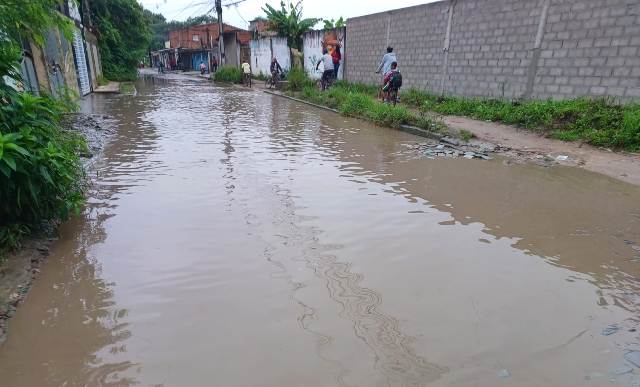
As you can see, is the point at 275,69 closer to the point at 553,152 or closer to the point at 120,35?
the point at 120,35

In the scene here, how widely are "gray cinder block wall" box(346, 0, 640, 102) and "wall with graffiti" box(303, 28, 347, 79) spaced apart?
348cm

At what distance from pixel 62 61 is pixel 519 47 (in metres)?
14.8

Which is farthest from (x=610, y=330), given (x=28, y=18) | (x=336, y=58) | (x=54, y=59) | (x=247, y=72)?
(x=247, y=72)

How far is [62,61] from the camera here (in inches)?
568

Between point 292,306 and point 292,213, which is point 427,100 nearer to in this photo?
point 292,213

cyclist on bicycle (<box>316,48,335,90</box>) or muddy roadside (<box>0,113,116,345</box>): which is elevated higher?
cyclist on bicycle (<box>316,48,335,90</box>)

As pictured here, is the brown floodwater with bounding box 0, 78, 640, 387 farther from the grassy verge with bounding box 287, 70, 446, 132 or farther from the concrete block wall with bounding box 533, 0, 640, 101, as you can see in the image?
the grassy verge with bounding box 287, 70, 446, 132

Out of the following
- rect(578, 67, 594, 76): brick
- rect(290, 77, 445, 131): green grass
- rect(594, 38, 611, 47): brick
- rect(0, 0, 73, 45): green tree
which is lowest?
rect(290, 77, 445, 131): green grass

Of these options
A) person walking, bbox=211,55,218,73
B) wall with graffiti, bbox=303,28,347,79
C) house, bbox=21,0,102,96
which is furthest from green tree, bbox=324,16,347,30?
person walking, bbox=211,55,218,73

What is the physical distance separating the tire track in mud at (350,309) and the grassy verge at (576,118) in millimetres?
6580

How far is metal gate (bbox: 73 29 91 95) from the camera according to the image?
17266 millimetres

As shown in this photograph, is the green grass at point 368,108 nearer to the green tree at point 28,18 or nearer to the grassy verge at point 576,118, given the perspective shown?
the grassy verge at point 576,118

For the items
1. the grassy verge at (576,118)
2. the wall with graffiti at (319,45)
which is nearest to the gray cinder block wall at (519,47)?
the grassy verge at (576,118)

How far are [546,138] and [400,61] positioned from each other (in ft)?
26.1
